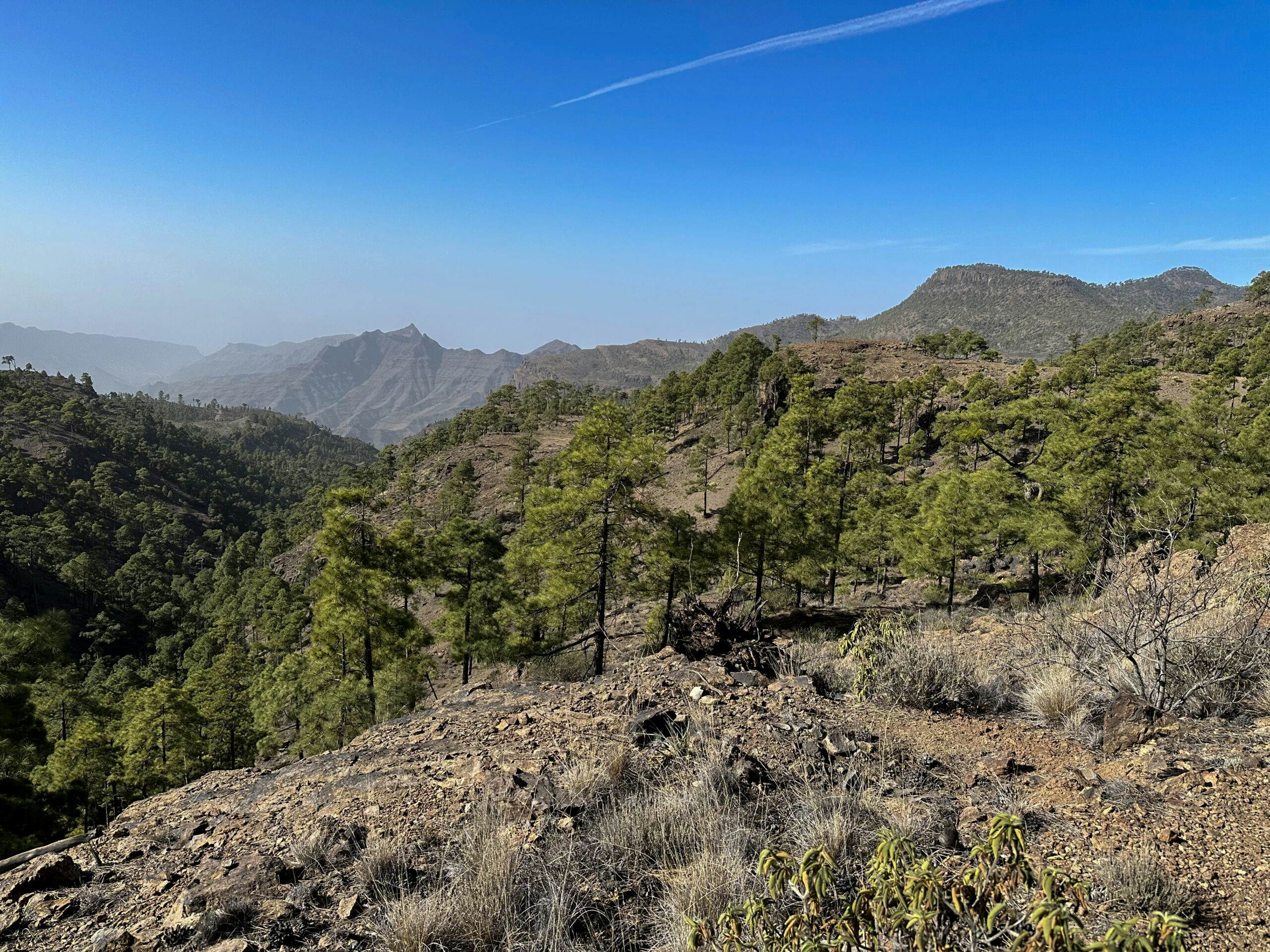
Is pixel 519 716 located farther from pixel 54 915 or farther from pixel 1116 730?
pixel 1116 730

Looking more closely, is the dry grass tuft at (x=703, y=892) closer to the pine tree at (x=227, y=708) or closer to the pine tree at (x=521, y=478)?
the pine tree at (x=227, y=708)

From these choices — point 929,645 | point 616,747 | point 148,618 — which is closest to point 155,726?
point 616,747

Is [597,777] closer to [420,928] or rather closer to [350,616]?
[420,928]

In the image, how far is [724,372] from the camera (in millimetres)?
70438

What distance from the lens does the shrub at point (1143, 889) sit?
2.46 m

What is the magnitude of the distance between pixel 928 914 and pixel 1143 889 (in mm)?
1731

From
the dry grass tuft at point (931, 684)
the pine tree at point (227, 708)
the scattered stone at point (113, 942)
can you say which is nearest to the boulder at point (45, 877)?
the scattered stone at point (113, 942)

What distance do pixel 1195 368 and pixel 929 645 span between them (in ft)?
231

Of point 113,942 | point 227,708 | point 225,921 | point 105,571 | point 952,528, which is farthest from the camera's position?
point 105,571

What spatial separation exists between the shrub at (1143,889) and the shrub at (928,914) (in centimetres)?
70

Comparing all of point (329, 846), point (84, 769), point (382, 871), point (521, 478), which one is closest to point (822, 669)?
point (382, 871)

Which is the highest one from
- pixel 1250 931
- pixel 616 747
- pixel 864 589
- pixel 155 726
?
pixel 1250 931

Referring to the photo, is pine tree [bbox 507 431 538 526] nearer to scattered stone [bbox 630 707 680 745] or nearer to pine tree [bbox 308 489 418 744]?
A: pine tree [bbox 308 489 418 744]

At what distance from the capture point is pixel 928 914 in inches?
62.8
